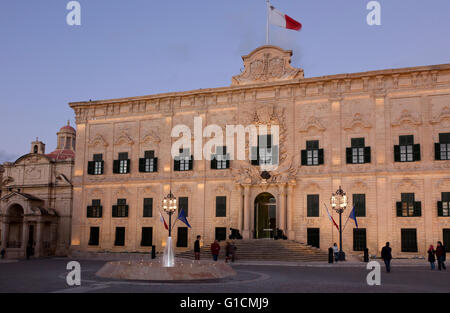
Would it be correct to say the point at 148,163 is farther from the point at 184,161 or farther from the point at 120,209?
the point at 120,209

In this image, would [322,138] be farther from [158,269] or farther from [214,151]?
[158,269]

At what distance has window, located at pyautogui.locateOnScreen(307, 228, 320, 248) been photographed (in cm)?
3269

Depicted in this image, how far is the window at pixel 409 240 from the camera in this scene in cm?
3061

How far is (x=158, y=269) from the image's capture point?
52.6ft

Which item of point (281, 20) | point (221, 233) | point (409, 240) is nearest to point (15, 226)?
point (221, 233)

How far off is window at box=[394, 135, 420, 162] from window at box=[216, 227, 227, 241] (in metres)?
13.0

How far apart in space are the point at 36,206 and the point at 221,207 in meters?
16.2

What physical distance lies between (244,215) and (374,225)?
A: 29.3 feet

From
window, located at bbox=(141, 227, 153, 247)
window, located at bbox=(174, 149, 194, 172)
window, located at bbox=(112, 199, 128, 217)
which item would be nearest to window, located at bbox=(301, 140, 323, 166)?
window, located at bbox=(174, 149, 194, 172)

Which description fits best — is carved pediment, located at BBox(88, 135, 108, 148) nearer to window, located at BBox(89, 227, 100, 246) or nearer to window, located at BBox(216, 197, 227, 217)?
window, located at BBox(89, 227, 100, 246)

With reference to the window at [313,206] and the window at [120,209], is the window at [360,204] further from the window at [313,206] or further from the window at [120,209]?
the window at [120,209]

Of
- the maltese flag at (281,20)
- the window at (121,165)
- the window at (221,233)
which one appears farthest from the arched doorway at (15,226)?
the maltese flag at (281,20)

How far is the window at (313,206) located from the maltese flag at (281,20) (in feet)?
39.9

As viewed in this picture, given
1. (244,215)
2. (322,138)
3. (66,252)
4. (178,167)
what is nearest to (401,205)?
(322,138)
